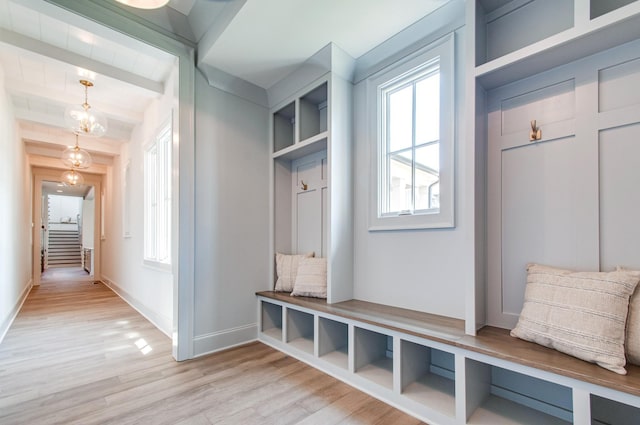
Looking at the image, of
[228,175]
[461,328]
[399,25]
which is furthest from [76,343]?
[399,25]

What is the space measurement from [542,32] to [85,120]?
13.0ft

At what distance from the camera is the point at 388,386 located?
6.29ft

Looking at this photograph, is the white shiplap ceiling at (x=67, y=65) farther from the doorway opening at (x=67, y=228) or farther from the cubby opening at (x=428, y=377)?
the doorway opening at (x=67, y=228)

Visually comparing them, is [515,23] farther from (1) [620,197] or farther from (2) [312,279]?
(2) [312,279]

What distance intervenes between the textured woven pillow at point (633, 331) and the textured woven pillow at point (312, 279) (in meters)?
1.83

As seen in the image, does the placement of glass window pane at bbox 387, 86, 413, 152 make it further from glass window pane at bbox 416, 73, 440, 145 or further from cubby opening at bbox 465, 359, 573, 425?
cubby opening at bbox 465, 359, 573, 425

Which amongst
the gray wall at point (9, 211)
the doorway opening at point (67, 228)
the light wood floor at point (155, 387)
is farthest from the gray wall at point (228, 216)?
the doorway opening at point (67, 228)

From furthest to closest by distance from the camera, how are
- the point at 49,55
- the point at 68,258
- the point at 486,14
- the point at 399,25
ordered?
the point at 68,258 → the point at 49,55 → the point at 399,25 → the point at 486,14

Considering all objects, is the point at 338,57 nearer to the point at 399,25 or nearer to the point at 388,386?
the point at 399,25

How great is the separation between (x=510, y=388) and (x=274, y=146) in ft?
8.75

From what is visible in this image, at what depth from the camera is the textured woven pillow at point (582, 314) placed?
1.25m

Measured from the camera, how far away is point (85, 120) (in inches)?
127

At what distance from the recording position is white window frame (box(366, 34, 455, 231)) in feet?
6.62

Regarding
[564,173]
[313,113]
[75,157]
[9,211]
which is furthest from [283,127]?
[9,211]
